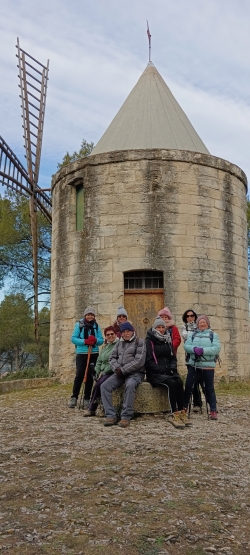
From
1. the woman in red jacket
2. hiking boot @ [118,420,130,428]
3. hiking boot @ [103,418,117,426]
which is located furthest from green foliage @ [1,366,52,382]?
hiking boot @ [118,420,130,428]

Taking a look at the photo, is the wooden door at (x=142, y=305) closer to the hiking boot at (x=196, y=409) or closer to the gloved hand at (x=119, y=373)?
the hiking boot at (x=196, y=409)

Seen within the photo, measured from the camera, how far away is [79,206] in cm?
1116

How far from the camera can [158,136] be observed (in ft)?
38.7

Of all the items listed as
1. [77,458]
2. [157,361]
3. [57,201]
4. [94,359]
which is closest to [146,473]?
[77,458]

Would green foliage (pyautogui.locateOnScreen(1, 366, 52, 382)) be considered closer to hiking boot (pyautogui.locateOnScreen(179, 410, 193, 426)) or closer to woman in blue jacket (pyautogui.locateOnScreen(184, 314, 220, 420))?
woman in blue jacket (pyautogui.locateOnScreen(184, 314, 220, 420))

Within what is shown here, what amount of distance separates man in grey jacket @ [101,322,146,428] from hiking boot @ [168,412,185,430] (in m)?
0.50

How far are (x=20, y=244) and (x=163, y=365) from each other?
16.5 meters

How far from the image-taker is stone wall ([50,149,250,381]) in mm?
10125

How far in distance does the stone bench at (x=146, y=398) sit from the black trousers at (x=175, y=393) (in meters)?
0.30

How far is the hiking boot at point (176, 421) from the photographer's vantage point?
228 inches

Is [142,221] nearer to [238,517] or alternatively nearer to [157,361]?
[157,361]

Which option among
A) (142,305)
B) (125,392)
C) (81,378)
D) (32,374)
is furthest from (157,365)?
(32,374)

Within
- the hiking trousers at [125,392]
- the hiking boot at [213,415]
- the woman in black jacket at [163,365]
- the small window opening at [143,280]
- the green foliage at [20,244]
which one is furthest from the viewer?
the green foliage at [20,244]

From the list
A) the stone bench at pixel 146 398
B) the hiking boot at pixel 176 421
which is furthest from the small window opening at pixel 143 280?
the hiking boot at pixel 176 421
